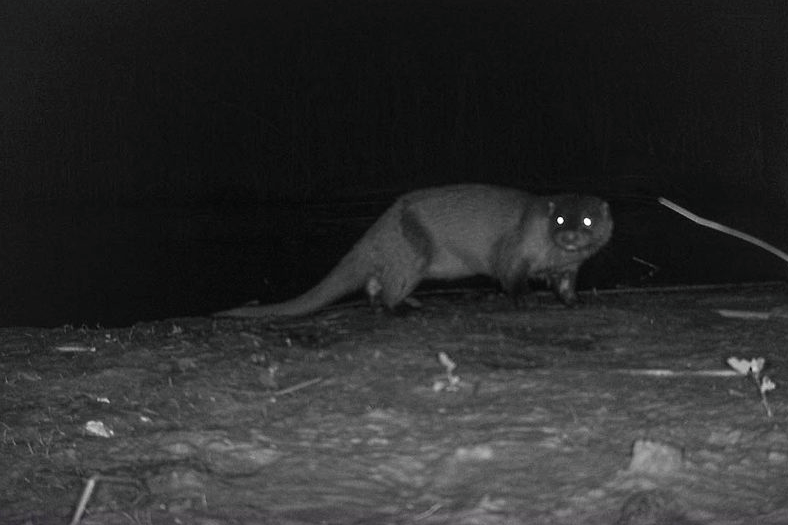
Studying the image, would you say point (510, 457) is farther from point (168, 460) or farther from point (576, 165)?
point (576, 165)

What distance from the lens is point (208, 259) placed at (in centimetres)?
1374

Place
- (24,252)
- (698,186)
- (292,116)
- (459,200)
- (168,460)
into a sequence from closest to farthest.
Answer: (168,460) < (459,200) < (24,252) < (698,186) < (292,116)

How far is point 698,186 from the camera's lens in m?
22.7

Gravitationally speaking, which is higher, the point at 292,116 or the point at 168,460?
the point at 292,116

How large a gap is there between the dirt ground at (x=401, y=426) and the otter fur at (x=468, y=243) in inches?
54.8

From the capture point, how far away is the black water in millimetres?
10820

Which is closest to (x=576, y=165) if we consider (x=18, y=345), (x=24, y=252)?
(x=24, y=252)

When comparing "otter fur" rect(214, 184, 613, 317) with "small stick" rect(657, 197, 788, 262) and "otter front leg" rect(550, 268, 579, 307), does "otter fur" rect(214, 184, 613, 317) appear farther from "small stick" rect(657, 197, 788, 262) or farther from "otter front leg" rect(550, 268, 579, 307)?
"small stick" rect(657, 197, 788, 262)

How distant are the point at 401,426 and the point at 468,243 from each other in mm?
4079

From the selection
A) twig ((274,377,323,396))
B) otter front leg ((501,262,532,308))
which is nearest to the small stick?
twig ((274,377,323,396))

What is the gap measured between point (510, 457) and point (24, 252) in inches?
498

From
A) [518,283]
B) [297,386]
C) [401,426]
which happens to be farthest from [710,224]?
[518,283]

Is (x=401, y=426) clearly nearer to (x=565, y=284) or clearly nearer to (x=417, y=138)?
(x=565, y=284)

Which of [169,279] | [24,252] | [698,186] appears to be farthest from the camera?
[698,186]
